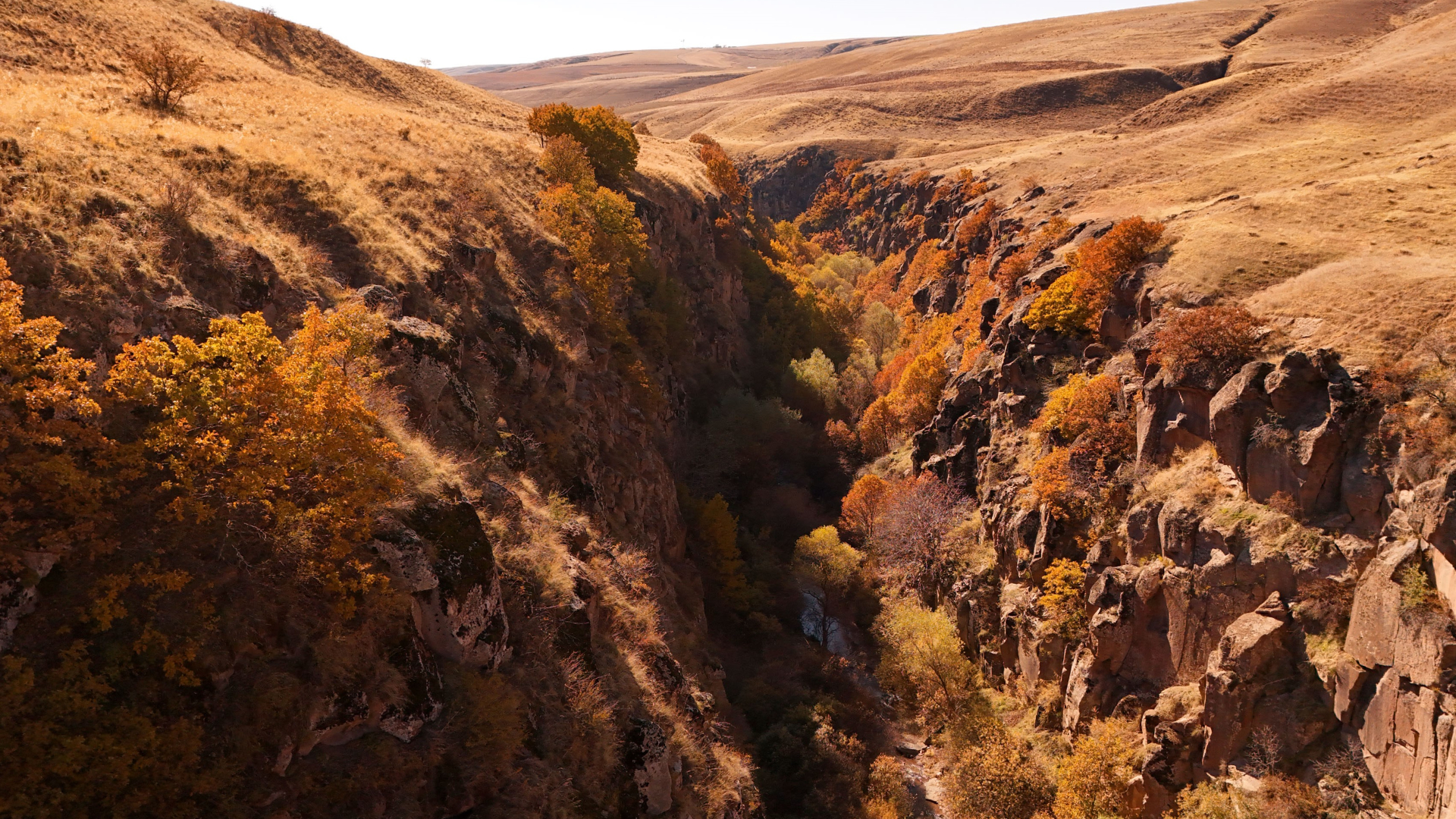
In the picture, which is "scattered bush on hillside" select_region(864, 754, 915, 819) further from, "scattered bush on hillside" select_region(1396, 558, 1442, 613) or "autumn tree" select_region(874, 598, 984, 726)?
"scattered bush on hillside" select_region(1396, 558, 1442, 613)

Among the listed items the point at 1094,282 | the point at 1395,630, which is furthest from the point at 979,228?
the point at 1395,630

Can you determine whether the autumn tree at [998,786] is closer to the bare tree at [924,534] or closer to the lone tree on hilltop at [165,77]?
the bare tree at [924,534]

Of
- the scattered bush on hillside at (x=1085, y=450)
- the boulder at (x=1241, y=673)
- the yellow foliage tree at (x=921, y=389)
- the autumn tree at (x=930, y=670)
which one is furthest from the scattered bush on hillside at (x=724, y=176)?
the boulder at (x=1241, y=673)

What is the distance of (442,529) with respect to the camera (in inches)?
903

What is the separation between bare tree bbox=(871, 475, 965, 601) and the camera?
53750mm

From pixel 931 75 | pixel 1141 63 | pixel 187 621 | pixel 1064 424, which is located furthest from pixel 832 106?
pixel 187 621

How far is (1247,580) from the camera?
30.8 m

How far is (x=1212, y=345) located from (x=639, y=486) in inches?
1250

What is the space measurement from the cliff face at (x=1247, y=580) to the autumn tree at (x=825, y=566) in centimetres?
1171

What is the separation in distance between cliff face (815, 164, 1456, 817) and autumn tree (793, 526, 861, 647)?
38.4 ft

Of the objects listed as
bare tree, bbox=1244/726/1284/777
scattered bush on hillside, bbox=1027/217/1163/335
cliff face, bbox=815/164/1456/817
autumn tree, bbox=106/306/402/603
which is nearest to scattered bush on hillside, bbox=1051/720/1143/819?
cliff face, bbox=815/164/1456/817

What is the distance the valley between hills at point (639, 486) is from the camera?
691 inches

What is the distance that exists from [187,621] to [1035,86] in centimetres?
17310

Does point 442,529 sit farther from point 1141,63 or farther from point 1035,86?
point 1141,63
